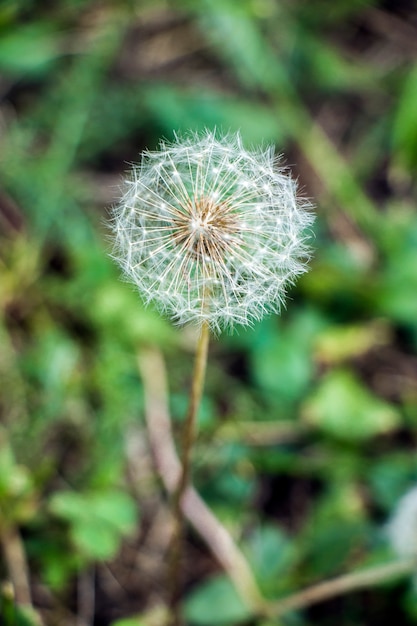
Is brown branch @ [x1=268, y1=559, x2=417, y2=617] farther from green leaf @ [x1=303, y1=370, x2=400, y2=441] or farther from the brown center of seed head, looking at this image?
the brown center of seed head

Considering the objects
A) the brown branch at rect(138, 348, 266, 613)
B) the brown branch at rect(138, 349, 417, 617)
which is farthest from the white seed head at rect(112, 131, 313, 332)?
the brown branch at rect(138, 348, 266, 613)

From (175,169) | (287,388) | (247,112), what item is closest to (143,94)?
(247,112)

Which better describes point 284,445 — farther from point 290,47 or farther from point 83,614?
point 290,47

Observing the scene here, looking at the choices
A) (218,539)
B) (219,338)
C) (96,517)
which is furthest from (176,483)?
(219,338)

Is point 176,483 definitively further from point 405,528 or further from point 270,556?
point 405,528

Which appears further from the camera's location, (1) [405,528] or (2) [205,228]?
(1) [405,528]
